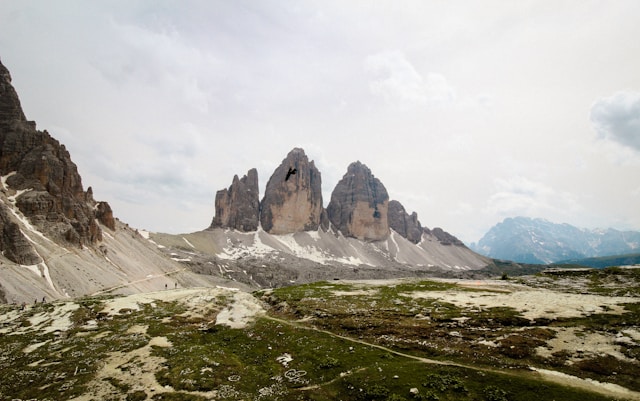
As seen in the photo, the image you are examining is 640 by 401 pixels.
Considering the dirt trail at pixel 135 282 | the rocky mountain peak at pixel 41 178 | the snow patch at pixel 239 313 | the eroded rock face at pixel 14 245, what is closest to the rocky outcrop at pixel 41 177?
the rocky mountain peak at pixel 41 178

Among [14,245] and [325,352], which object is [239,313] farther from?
[14,245]

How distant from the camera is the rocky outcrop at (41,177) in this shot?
138500mm

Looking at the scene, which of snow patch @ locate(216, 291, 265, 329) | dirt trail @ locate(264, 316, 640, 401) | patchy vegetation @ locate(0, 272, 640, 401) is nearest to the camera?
dirt trail @ locate(264, 316, 640, 401)

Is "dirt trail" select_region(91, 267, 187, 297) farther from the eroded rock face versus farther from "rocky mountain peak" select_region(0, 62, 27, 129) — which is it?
"rocky mountain peak" select_region(0, 62, 27, 129)

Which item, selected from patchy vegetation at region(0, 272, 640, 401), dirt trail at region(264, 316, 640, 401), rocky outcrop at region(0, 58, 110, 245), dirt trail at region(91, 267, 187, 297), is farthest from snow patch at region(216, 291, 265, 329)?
rocky outcrop at region(0, 58, 110, 245)

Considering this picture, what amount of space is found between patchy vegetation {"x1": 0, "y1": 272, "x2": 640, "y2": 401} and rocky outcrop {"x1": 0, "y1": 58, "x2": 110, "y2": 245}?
112652 millimetres

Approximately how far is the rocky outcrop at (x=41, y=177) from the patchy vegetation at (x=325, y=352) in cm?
11265

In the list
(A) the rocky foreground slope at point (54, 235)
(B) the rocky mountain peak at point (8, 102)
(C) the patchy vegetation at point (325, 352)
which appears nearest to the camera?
(C) the patchy vegetation at point (325, 352)

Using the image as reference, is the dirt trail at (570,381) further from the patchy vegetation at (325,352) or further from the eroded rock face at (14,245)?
the eroded rock face at (14,245)

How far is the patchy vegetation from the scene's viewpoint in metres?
22.8

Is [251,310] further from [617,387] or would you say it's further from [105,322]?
[617,387]

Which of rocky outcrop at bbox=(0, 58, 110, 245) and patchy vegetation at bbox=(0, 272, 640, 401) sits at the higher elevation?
rocky outcrop at bbox=(0, 58, 110, 245)

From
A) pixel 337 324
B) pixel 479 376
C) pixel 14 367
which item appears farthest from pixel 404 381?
pixel 14 367

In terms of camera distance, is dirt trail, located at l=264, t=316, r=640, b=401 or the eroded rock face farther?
the eroded rock face
